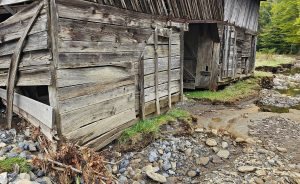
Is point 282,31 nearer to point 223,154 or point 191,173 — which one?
point 223,154

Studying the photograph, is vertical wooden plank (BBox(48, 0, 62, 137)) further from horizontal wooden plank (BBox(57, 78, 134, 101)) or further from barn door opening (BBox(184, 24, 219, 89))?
barn door opening (BBox(184, 24, 219, 89))

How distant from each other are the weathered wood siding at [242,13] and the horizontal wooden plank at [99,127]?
7483 millimetres

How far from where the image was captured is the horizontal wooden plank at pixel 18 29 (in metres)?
4.25

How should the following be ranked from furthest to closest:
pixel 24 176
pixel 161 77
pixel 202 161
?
pixel 161 77 → pixel 202 161 → pixel 24 176

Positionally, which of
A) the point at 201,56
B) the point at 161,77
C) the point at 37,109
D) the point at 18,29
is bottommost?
the point at 37,109

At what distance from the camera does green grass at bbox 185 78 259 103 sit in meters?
10.4

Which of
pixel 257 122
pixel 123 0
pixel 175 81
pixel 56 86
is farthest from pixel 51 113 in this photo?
pixel 257 122

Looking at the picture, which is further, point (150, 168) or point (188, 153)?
point (188, 153)

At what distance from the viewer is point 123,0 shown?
5.64 meters

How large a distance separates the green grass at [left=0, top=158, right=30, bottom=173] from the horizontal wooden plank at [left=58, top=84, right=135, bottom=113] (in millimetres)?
1027

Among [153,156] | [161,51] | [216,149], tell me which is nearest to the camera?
[153,156]

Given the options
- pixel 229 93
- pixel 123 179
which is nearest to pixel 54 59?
pixel 123 179

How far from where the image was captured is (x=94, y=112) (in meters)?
5.06

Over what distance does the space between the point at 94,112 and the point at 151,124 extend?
185cm
